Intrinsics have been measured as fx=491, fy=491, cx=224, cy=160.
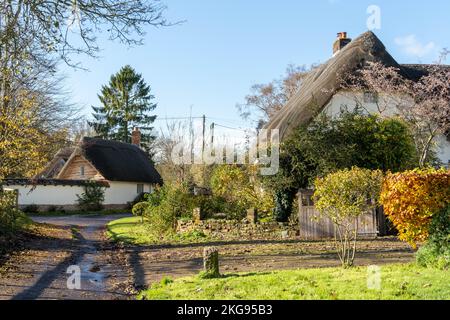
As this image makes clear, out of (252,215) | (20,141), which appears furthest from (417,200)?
(20,141)

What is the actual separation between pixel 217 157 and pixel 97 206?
989cm

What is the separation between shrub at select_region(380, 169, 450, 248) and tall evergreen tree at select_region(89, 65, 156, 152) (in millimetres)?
48643

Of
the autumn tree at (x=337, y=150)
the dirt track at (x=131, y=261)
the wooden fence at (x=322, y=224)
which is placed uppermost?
the autumn tree at (x=337, y=150)

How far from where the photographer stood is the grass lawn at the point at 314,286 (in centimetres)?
652

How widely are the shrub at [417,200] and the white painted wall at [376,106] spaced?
1443cm

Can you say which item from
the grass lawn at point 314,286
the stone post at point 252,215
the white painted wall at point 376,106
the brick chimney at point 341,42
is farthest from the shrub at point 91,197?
the grass lawn at point 314,286

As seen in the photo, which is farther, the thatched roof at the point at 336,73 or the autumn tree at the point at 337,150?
the thatched roof at the point at 336,73

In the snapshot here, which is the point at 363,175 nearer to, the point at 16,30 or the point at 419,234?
the point at 419,234

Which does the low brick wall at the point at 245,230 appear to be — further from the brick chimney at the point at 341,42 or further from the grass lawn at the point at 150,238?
the brick chimney at the point at 341,42

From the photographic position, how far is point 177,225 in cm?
1916

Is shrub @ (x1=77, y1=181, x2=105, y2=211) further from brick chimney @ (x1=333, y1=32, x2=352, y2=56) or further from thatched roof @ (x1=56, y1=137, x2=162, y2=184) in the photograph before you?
brick chimney @ (x1=333, y1=32, x2=352, y2=56)

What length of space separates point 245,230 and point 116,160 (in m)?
25.8

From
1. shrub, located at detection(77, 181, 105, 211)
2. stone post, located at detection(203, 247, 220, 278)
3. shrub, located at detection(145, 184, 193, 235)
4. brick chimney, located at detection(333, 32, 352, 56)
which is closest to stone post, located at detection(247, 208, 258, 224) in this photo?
shrub, located at detection(145, 184, 193, 235)
